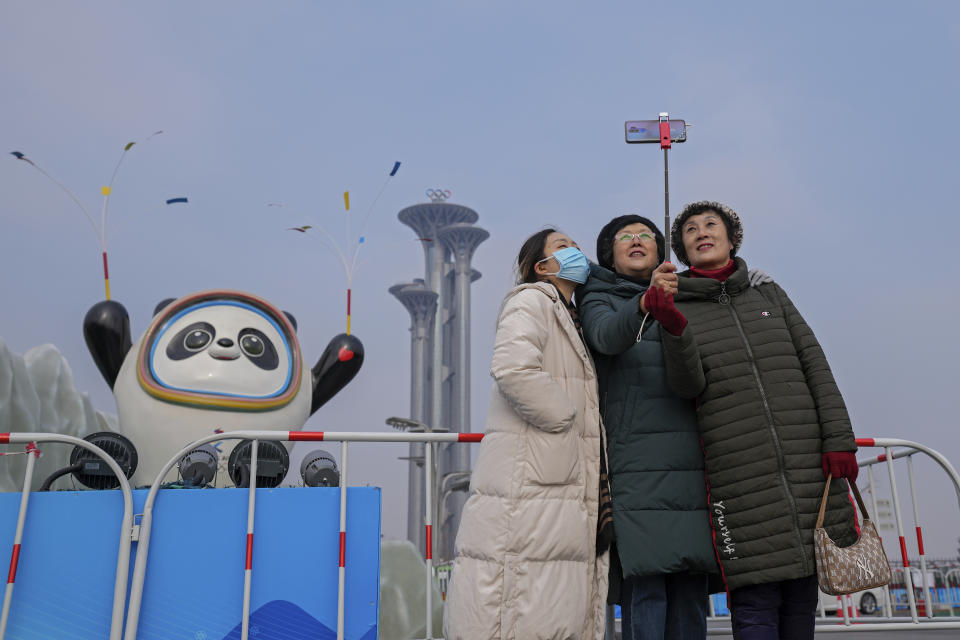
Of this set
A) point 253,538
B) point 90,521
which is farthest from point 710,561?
point 90,521

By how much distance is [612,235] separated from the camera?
2746mm

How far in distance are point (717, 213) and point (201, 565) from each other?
8.25 feet

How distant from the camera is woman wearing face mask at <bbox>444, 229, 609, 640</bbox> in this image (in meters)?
2.10

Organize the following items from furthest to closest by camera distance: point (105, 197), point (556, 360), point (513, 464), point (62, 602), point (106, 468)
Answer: point (105, 197)
point (106, 468)
point (62, 602)
point (556, 360)
point (513, 464)

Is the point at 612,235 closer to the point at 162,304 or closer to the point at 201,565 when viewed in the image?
the point at 201,565

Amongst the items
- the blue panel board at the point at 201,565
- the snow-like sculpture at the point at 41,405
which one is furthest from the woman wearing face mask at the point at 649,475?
the snow-like sculpture at the point at 41,405

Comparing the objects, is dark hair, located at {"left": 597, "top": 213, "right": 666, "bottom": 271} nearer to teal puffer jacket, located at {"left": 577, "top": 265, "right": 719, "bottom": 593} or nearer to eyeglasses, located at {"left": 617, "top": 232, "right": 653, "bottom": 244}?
eyeglasses, located at {"left": 617, "top": 232, "right": 653, "bottom": 244}

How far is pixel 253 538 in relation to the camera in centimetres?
302

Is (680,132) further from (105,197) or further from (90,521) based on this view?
(105,197)

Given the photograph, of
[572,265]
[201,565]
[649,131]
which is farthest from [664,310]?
[201,565]

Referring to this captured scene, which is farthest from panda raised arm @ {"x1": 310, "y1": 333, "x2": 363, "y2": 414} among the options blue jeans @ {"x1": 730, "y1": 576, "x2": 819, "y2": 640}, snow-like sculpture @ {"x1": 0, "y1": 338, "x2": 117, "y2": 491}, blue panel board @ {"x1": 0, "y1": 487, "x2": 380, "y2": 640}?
snow-like sculpture @ {"x1": 0, "y1": 338, "x2": 117, "y2": 491}

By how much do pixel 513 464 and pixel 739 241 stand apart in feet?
4.16

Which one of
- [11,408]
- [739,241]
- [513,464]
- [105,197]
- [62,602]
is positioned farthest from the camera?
[11,408]

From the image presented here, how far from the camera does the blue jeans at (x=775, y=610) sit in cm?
222
